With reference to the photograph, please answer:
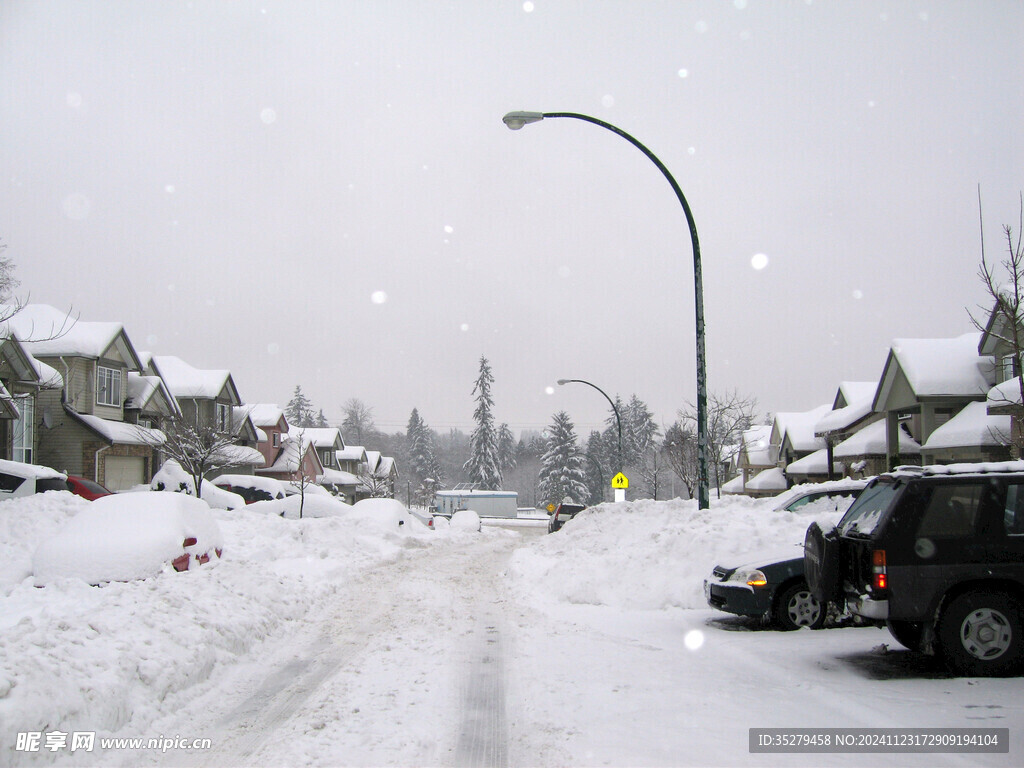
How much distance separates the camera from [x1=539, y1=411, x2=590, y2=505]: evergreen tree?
75312 millimetres

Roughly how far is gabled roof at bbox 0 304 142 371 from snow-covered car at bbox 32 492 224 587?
71.9 ft

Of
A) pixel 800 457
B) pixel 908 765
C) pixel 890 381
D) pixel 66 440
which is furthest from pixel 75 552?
pixel 800 457

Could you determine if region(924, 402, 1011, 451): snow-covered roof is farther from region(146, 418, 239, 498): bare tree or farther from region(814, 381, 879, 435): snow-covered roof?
region(146, 418, 239, 498): bare tree

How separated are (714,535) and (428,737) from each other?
7.30 m

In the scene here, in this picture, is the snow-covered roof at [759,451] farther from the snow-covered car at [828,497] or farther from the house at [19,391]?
the house at [19,391]

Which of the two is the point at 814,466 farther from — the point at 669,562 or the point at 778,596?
the point at 778,596

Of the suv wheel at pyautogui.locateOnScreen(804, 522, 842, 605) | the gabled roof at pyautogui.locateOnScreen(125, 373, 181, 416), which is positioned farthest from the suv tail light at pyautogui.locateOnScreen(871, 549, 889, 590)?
the gabled roof at pyautogui.locateOnScreen(125, 373, 181, 416)

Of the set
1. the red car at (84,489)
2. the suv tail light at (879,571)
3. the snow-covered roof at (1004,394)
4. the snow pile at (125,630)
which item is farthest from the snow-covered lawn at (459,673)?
the snow-covered roof at (1004,394)

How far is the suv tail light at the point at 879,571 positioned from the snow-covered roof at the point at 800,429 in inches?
1579

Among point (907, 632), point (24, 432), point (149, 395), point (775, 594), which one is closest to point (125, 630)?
point (775, 594)

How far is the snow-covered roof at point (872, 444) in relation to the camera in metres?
30.3

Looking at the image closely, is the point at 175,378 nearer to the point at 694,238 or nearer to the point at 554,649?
the point at 694,238

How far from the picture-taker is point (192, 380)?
44.2 m

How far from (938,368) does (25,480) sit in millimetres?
30423
